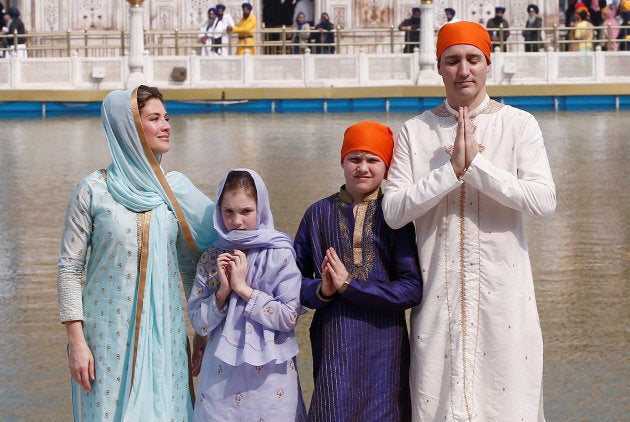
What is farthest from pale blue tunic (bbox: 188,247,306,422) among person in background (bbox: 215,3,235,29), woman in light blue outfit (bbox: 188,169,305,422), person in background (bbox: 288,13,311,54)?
person in background (bbox: 215,3,235,29)

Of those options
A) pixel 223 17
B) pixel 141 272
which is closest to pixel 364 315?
pixel 141 272

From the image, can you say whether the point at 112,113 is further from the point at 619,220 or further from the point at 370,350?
the point at 619,220

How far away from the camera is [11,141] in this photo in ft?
60.3

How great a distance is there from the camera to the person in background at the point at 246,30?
84.0ft

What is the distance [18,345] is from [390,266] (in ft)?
10.6

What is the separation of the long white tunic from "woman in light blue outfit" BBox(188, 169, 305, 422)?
1.27ft

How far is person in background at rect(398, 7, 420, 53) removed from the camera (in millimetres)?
25594

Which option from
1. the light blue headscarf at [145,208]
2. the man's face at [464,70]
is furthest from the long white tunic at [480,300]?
the light blue headscarf at [145,208]

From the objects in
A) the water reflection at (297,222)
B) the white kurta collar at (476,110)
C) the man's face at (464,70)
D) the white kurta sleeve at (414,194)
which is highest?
the man's face at (464,70)

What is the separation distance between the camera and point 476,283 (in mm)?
4297

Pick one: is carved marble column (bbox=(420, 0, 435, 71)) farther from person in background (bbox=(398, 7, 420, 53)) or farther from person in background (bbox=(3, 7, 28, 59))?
person in background (bbox=(3, 7, 28, 59))

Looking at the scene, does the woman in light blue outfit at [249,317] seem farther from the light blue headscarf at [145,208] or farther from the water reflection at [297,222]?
the water reflection at [297,222]

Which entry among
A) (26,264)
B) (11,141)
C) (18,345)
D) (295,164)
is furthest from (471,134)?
(11,141)

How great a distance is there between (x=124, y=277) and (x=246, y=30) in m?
21.9
